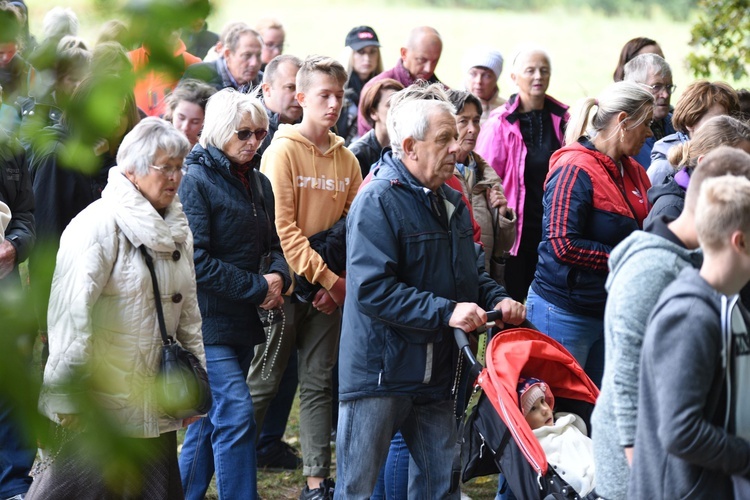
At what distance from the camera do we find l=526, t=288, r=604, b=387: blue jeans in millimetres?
4852

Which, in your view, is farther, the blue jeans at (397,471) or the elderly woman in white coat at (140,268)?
the blue jeans at (397,471)

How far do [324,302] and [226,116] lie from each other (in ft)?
3.85

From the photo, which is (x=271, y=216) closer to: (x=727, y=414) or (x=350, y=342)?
(x=350, y=342)

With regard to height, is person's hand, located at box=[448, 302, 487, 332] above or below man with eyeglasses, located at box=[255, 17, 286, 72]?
below

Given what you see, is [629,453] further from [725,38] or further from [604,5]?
[604,5]

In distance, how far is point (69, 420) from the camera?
4.91ft

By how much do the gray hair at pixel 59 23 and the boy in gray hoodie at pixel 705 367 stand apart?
6.01ft

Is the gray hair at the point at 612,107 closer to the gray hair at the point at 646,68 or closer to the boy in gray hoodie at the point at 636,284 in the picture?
the gray hair at the point at 646,68

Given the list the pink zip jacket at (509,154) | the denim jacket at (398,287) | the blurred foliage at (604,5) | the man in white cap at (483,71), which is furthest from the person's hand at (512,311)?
the blurred foliage at (604,5)

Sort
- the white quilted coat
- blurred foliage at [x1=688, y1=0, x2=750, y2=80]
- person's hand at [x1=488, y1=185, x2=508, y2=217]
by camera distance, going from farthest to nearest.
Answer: blurred foliage at [x1=688, y1=0, x2=750, y2=80]
person's hand at [x1=488, y1=185, x2=508, y2=217]
the white quilted coat

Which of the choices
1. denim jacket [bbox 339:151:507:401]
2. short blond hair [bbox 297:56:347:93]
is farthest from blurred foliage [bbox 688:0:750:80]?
denim jacket [bbox 339:151:507:401]

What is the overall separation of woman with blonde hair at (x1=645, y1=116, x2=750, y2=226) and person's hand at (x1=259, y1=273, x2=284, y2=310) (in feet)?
6.01

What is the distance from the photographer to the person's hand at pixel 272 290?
490cm

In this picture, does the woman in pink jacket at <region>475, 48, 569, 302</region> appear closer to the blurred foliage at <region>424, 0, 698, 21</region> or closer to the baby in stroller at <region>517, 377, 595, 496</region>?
the baby in stroller at <region>517, 377, 595, 496</region>
